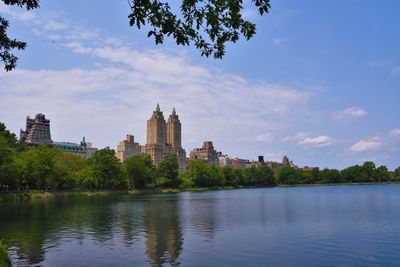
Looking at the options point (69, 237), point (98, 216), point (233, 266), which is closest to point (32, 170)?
point (98, 216)

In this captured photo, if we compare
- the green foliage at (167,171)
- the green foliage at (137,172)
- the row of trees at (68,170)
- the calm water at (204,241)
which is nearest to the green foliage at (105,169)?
the row of trees at (68,170)

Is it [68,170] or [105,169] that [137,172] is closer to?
[105,169]

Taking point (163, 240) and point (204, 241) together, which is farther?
point (163, 240)

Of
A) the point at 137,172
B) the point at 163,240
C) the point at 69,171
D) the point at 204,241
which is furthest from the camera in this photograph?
the point at 137,172

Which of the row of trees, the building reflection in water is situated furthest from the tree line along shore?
the building reflection in water

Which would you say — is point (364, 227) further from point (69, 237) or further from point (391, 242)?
point (69, 237)

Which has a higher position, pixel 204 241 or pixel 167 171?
pixel 167 171

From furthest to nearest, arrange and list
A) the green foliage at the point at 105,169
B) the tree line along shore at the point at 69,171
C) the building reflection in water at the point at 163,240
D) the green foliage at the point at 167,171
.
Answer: the green foliage at the point at 167,171 → the green foliage at the point at 105,169 → the tree line along shore at the point at 69,171 → the building reflection in water at the point at 163,240

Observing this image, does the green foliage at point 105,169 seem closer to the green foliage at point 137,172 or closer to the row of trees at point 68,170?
the row of trees at point 68,170

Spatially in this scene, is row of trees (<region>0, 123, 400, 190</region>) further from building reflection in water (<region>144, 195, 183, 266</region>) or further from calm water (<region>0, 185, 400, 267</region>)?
building reflection in water (<region>144, 195, 183, 266</region>)

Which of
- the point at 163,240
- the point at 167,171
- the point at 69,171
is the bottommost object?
the point at 163,240

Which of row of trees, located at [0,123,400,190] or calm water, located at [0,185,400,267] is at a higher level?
row of trees, located at [0,123,400,190]

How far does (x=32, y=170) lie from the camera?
119438 mm

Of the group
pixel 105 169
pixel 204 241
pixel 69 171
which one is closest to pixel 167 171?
pixel 105 169
